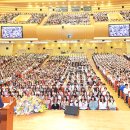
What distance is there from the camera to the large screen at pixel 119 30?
2675 cm

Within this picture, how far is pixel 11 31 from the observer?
93.5 feet

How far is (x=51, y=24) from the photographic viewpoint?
31.7m

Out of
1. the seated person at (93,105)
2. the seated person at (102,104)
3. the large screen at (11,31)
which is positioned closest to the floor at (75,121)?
the seated person at (93,105)

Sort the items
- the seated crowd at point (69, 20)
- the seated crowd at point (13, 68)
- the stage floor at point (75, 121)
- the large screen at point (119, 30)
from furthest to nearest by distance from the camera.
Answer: the seated crowd at point (69, 20) → the large screen at point (119, 30) → the seated crowd at point (13, 68) → the stage floor at point (75, 121)

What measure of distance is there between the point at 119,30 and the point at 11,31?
32.3 feet

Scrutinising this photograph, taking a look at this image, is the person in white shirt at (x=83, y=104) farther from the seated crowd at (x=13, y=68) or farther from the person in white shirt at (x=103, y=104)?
the seated crowd at (x=13, y=68)

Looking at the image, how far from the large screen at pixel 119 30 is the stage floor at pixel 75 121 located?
19.0 metres

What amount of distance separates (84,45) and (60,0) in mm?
7703

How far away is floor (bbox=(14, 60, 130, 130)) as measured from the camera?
7125 millimetres

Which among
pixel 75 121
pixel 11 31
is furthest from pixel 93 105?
pixel 11 31

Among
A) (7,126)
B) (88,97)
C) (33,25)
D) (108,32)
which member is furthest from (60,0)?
(7,126)

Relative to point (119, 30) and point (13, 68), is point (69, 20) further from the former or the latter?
point (13, 68)

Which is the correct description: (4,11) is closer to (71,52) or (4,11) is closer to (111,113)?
(71,52)

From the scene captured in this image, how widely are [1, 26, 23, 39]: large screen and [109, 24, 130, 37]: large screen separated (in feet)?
27.1
